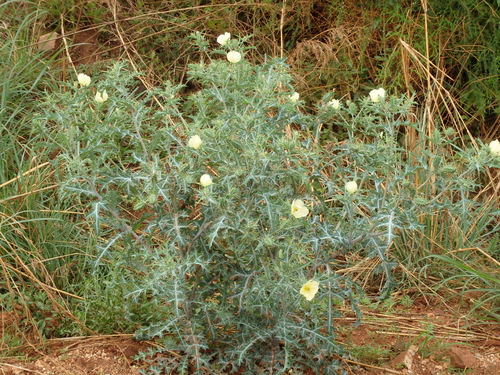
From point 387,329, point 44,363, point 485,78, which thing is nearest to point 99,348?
point 44,363

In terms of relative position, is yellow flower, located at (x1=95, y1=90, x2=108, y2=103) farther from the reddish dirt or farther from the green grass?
the reddish dirt

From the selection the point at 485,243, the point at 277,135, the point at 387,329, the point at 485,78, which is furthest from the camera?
the point at 485,78

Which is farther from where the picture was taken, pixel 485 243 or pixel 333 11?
pixel 333 11

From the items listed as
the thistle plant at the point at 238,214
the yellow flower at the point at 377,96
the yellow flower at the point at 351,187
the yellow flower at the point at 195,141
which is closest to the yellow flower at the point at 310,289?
the thistle plant at the point at 238,214

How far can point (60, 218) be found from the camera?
123 inches

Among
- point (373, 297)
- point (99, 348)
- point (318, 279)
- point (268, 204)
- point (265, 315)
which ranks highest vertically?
point (268, 204)

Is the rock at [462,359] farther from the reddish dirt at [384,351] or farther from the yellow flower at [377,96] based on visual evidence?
the yellow flower at [377,96]

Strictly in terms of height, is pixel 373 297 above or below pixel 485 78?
below

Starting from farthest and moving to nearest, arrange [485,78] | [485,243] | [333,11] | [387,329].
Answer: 1. [333,11]
2. [485,78]
3. [485,243]
4. [387,329]

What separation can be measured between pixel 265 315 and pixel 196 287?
0.94 ft

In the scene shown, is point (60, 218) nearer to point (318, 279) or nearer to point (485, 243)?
point (318, 279)

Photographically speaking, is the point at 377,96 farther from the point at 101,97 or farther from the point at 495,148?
the point at 101,97

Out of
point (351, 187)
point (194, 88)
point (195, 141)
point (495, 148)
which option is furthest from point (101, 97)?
point (194, 88)

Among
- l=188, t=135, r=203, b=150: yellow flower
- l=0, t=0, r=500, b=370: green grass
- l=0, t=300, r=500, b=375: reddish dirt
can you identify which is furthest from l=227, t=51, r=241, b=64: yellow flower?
l=0, t=300, r=500, b=375: reddish dirt
